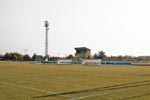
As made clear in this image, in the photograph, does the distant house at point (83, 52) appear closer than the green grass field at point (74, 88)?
No

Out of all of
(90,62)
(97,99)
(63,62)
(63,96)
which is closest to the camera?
(97,99)

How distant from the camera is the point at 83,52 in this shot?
11256cm

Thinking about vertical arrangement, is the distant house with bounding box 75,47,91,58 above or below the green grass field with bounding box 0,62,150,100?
above

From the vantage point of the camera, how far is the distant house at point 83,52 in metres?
111

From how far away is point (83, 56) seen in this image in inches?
4387

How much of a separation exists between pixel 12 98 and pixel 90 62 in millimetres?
67959

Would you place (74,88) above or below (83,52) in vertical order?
below

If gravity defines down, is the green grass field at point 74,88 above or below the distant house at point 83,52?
below

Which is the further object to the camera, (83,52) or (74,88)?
(83,52)

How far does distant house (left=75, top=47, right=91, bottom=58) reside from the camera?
111 m

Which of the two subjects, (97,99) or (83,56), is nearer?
(97,99)

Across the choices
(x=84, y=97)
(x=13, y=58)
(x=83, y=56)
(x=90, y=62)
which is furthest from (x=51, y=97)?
(x=13, y=58)

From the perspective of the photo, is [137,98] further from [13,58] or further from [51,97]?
[13,58]

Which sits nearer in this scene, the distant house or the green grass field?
the green grass field
